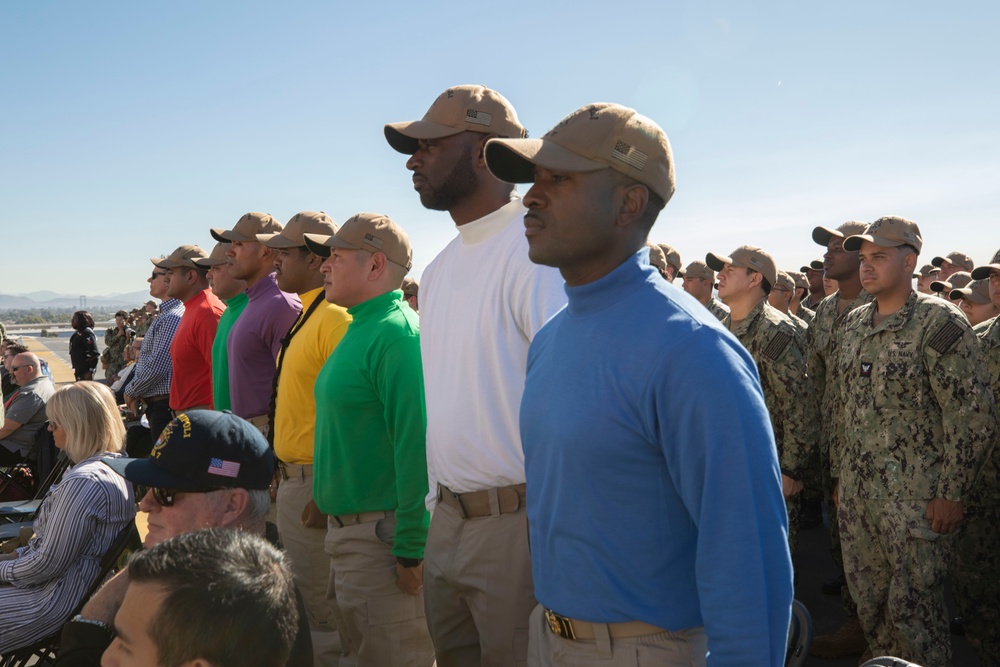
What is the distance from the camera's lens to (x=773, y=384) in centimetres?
583

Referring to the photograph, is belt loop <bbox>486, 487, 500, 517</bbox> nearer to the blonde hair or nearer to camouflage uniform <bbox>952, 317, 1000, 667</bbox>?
the blonde hair

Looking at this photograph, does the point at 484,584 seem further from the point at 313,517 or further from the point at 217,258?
the point at 217,258

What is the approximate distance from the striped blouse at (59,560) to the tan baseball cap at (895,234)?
3.90 m

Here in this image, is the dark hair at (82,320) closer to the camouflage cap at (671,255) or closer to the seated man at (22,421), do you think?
the seated man at (22,421)

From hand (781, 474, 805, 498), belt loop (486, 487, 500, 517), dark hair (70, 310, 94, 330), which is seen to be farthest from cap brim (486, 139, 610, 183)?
dark hair (70, 310, 94, 330)

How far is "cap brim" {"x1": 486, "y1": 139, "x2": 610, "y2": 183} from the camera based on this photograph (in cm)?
197

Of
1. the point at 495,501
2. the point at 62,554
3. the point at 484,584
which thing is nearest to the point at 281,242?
the point at 62,554

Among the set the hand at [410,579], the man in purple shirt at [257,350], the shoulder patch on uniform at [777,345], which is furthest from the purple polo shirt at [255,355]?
the shoulder patch on uniform at [777,345]

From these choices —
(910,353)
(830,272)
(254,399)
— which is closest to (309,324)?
(254,399)

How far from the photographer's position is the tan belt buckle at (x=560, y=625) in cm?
198

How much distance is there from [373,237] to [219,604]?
2.38 metres

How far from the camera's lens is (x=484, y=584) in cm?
269

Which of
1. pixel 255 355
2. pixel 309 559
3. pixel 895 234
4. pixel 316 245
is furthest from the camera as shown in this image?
pixel 255 355

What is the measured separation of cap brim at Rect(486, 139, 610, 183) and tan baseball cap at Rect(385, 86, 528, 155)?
0.80 m
